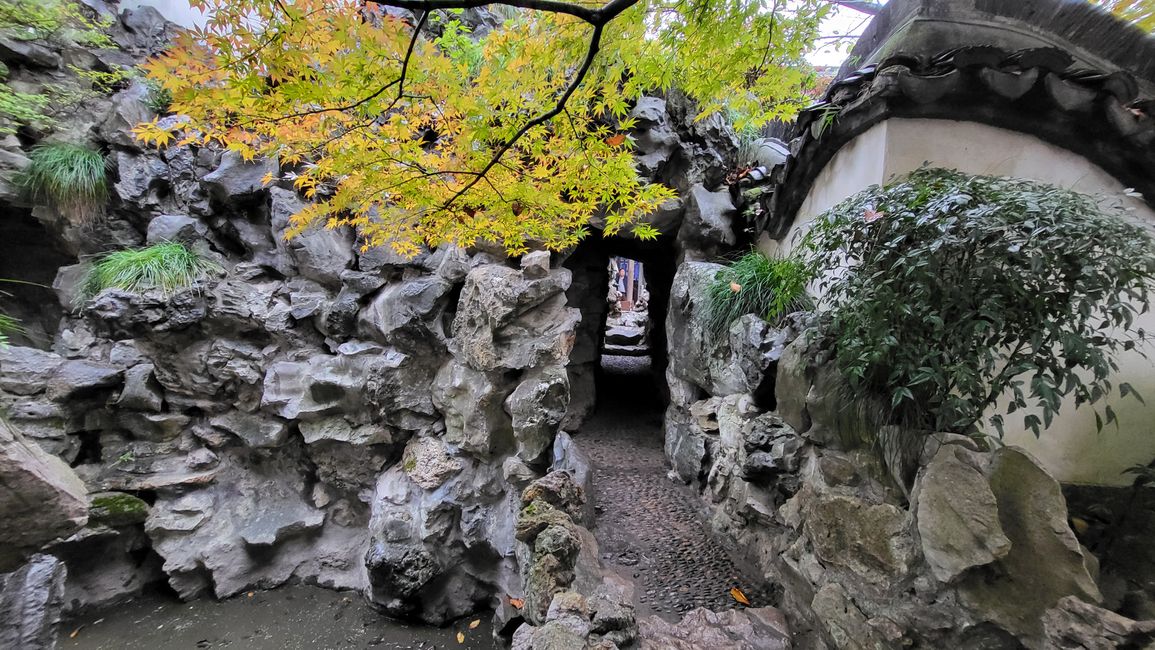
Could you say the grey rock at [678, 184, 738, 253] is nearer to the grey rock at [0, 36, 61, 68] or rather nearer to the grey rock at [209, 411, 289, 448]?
the grey rock at [209, 411, 289, 448]

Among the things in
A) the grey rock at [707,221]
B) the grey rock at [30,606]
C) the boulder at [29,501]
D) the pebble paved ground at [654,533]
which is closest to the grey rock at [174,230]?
the boulder at [29,501]

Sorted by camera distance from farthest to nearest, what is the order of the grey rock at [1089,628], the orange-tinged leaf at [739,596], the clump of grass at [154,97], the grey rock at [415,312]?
the clump of grass at [154,97] < the grey rock at [415,312] < the orange-tinged leaf at [739,596] < the grey rock at [1089,628]

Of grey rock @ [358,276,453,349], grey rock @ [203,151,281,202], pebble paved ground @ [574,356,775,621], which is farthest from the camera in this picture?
grey rock @ [203,151,281,202]

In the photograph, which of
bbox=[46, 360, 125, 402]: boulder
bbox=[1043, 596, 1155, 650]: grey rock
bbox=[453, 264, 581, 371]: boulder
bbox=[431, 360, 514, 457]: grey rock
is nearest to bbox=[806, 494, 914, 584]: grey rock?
bbox=[1043, 596, 1155, 650]: grey rock

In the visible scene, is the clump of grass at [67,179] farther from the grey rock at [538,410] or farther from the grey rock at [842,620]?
the grey rock at [842,620]

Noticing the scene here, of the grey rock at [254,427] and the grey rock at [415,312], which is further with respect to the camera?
the grey rock at [254,427]

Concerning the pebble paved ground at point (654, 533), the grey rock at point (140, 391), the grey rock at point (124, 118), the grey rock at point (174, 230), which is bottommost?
the pebble paved ground at point (654, 533)

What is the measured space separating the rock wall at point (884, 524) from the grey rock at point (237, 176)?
6332mm

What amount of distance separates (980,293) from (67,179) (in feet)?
30.2

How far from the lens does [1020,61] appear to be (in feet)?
8.68

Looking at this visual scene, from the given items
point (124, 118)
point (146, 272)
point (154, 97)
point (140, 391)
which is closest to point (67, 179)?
point (124, 118)

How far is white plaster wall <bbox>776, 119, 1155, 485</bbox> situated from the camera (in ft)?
8.56

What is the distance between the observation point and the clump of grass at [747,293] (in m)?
4.16

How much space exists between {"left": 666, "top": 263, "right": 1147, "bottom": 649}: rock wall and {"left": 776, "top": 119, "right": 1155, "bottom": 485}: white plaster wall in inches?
43.0
